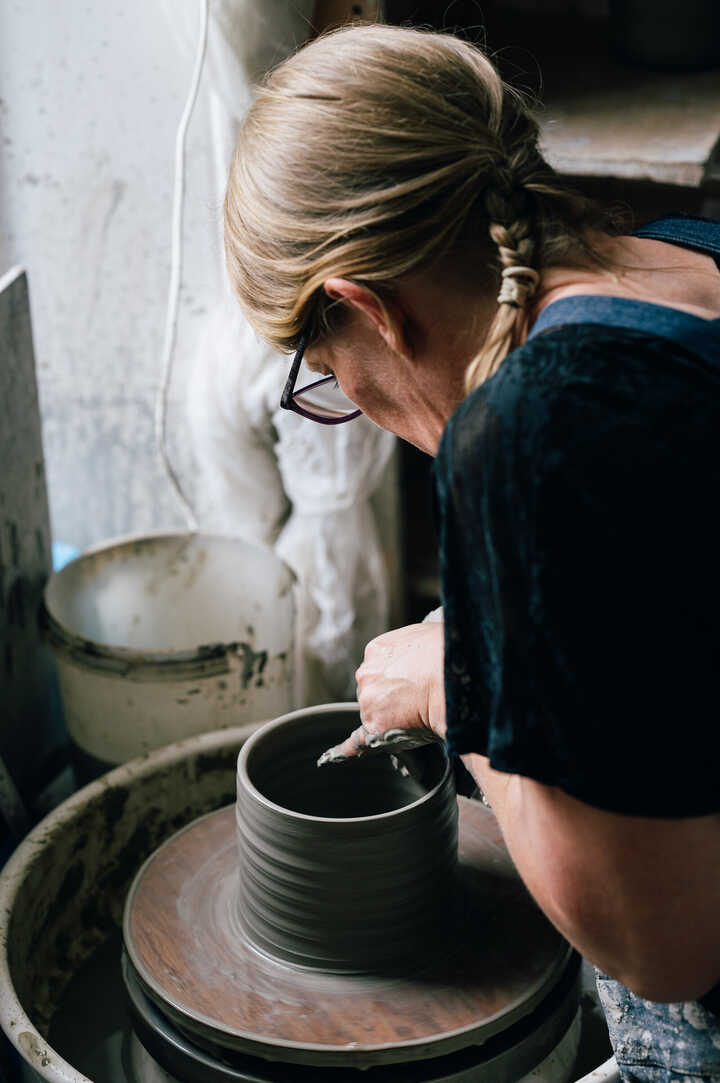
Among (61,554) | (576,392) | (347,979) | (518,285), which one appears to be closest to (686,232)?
(518,285)

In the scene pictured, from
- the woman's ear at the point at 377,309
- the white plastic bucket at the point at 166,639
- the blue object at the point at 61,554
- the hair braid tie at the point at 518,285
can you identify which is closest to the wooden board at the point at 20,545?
the white plastic bucket at the point at 166,639

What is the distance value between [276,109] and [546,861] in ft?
2.13

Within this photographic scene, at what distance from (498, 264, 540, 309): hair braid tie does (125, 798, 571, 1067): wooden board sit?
71cm

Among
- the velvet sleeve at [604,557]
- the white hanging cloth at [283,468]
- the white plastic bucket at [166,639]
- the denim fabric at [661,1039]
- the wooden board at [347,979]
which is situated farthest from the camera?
the white hanging cloth at [283,468]

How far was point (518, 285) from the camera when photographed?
874mm

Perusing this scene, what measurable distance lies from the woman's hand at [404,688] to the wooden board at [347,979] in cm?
27

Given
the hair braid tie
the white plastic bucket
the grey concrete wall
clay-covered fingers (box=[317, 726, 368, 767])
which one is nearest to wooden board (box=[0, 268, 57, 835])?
the white plastic bucket

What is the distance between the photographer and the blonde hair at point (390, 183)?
887 mm

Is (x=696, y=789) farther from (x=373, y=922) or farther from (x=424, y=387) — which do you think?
(x=373, y=922)

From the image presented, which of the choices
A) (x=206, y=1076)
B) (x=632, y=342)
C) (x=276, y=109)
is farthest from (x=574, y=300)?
(x=206, y=1076)

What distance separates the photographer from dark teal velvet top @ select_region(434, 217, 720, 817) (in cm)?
72

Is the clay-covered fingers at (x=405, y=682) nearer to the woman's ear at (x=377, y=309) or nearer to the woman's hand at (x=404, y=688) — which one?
the woman's hand at (x=404, y=688)

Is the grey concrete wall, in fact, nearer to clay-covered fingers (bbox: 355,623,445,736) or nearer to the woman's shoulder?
clay-covered fingers (bbox: 355,623,445,736)

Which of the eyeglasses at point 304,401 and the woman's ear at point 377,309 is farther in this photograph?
the eyeglasses at point 304,401
